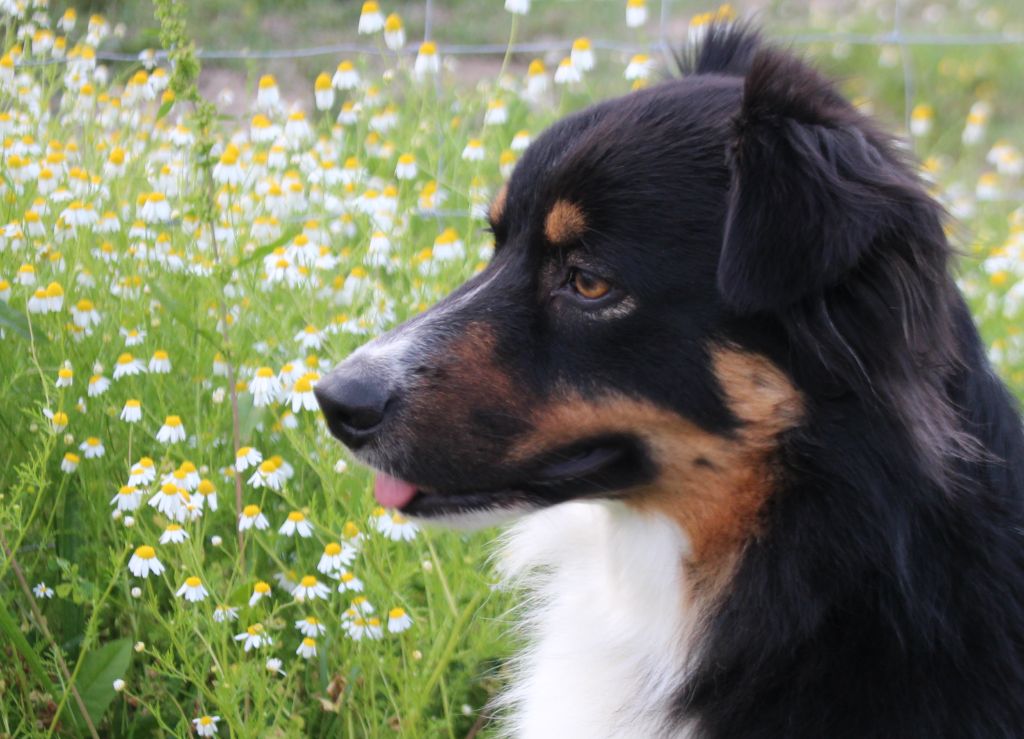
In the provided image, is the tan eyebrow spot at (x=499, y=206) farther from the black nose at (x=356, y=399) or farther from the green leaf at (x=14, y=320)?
the green leaf at (x=14, y=320)

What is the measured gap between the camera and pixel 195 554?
8.30 feet

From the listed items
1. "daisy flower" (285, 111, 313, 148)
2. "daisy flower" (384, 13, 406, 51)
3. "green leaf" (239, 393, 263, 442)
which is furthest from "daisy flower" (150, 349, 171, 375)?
"daisy flower" (384, 13, 406, 51)

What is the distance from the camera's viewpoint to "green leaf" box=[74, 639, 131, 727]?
2.88 meters

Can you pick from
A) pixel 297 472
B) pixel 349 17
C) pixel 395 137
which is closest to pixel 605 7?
pixel 349 17

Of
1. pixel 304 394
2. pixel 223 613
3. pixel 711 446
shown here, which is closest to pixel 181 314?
pixel 304 394

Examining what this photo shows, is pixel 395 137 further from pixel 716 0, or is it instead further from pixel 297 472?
pixel 716 0

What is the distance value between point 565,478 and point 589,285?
1.31ft

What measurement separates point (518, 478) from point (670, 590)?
0.41m

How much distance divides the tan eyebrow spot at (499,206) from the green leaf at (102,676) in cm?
134

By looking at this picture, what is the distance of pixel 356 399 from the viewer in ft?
8.14

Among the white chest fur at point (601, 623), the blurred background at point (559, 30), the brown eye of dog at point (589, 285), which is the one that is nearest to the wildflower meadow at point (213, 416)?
the white chest fur at point (601, 623)

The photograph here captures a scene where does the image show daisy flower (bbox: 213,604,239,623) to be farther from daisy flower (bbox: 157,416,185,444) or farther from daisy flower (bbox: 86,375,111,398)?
daisy flower (bbox: 86,375,111,398)

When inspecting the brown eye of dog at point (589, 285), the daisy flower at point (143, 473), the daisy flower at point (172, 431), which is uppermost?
the brown eye of dog at point (589, 285)

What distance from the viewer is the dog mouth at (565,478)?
8.02 feet
